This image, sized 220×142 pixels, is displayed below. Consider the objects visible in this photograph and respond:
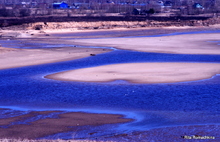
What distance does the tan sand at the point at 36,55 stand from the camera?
2438 cm

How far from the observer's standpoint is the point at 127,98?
1450 cm

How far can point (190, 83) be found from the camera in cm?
1708

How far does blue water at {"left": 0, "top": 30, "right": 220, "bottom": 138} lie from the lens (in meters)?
12.0

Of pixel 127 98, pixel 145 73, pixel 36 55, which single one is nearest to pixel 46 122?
pixel 127 98

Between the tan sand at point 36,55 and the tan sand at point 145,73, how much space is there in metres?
4.85

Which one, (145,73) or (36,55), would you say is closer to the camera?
(145,73)

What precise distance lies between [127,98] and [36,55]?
14.4 metres

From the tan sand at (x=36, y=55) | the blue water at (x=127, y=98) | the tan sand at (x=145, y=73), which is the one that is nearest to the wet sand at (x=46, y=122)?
the blue water at (x=127, y=98)

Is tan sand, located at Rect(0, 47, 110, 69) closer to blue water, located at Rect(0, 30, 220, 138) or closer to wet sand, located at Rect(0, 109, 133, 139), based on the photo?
blue water, located at Rect(0, 30, 220, 138)

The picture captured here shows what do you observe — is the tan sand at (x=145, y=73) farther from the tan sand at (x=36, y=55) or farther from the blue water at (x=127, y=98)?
the tan sand at (x=36, y=55)

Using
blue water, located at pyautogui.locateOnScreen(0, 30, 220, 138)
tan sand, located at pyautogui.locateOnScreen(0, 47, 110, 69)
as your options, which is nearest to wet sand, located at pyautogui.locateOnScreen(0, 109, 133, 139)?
blue water, located at pyautogui.locateOnScreen(0, 30, 220, 138)

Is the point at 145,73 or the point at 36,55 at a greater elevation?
the point at 145,73

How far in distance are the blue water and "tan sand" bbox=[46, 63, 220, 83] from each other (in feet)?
2.86

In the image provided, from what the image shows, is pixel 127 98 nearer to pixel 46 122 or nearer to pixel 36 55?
pixel 46 122
